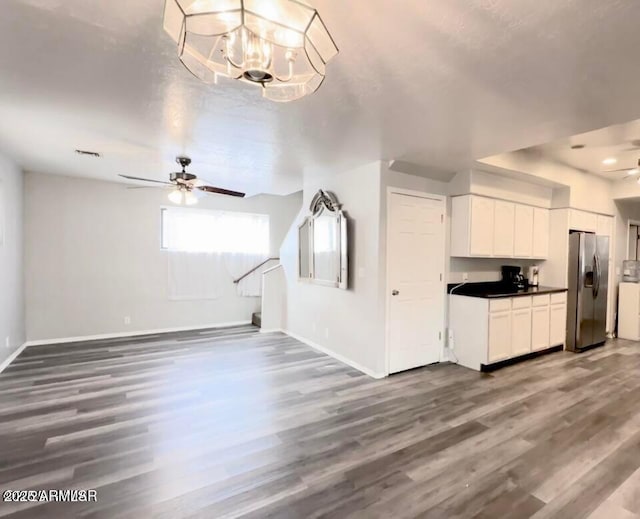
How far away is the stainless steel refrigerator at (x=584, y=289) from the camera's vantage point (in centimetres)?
473

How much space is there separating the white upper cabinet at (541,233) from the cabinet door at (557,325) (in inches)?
31.4

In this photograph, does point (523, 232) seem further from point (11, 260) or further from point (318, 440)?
point (11, 260)

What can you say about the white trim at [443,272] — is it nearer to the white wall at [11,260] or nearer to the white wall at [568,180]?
the white wall at [568,180]

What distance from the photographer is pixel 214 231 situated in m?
6.12

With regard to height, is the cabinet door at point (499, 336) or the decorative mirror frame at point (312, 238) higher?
the decorative mirror frame at point (312, 238)

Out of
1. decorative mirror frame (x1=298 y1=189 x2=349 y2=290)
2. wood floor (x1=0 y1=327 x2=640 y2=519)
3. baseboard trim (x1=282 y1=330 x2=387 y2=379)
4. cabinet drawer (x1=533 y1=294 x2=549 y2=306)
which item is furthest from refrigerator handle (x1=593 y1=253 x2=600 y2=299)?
decorative mirror frame (x1=298 y1=189 x2=349 y2=290)

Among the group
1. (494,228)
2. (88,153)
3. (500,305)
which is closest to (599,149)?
(494,228)

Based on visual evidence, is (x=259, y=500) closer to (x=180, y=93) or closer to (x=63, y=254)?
(x=180, y=93)

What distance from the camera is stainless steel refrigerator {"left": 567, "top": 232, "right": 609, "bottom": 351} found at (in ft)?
15.5

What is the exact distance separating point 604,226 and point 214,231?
6.71 meters

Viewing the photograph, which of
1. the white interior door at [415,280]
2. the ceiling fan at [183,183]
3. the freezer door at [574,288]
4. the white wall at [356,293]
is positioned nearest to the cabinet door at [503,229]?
the white interior door at [415,280]

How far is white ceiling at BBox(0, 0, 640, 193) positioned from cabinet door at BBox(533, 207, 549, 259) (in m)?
1.93

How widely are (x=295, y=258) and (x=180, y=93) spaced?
3.34 meters

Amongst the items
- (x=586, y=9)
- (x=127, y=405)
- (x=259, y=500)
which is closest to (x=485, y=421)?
(x=259, y=500)
